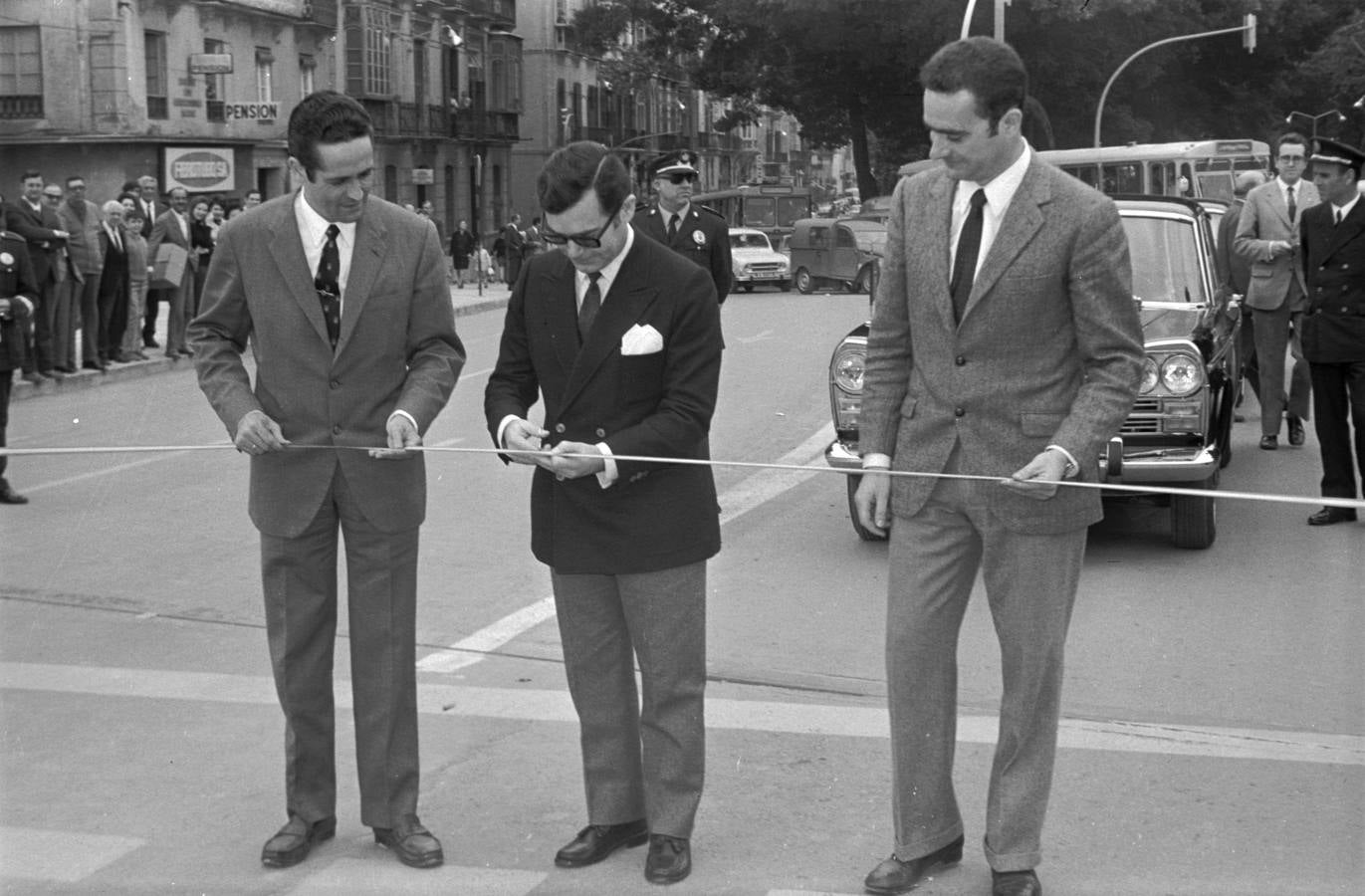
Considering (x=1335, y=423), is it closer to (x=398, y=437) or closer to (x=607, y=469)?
(x=607, y=469)

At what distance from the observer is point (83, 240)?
18.2 meters

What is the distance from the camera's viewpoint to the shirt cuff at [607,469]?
4.54 meters

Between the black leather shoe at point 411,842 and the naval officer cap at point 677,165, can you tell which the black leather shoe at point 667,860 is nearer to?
the black leather shoe at point 411,842

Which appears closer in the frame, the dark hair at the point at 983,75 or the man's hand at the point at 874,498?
the dark hair at the point at 983,75

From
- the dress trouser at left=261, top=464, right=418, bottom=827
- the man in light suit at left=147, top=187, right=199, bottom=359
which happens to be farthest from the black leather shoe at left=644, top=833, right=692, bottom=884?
the man in light suit at left=147, top=187, right=199, bottom=359

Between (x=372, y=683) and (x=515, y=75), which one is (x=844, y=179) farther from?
(x=372, y=683)

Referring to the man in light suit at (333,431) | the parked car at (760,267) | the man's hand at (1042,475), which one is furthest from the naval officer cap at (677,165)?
the parked car at (760,267)

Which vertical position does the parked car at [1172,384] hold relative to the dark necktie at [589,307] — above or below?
below

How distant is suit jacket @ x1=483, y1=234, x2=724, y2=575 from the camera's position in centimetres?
462

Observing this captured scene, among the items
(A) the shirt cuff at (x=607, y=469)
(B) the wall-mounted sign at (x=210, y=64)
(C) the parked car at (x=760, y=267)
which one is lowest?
(C) the parked car at (x=760, y=267)

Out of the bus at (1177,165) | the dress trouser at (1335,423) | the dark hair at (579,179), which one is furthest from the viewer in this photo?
the bus at (1177,165)

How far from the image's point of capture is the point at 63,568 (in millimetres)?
8836

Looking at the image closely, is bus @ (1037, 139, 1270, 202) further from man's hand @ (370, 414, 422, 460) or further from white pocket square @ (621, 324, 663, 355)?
man's hand @ (370, 414, 422, 460)

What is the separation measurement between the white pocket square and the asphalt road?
3.93 feet
